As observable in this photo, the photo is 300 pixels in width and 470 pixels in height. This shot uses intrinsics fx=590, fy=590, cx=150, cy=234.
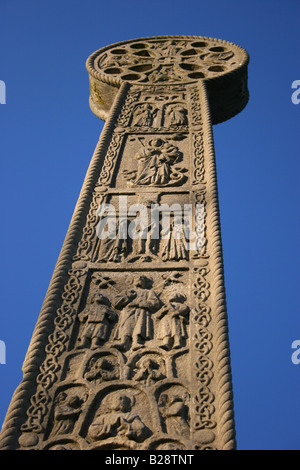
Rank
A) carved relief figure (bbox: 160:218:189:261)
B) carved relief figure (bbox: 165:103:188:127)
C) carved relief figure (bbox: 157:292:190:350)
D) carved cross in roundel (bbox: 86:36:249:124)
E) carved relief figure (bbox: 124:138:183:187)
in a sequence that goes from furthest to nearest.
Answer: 1. carved cross in roundel (bbox: 86:36:249:124)
2. carved relief figure (bbox: 165:103:188:127)
3. carved relief figure (bbox: 124:138:183:187)
4. carved relief figure (bbox: 160:218:189:261)
5. carved relief figure (bbox: 157:292:190:350)

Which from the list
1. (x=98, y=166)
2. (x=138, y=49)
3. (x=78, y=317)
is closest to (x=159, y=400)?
(x=78, y=317)

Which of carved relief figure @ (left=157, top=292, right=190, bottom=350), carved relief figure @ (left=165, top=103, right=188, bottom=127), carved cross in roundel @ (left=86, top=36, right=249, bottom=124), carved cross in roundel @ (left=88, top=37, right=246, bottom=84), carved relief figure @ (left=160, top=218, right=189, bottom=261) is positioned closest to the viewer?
carved relief figure @ (left=157, top=292, right=190, bottom=350)

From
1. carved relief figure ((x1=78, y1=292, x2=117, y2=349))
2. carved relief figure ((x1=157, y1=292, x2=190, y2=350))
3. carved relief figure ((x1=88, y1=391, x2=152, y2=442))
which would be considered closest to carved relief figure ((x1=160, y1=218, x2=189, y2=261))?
carved relief figure ((x1=157, y1=292, x2=190, y2=350))

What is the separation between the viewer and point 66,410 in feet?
12.1

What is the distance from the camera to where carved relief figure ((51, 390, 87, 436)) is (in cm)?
A: 362

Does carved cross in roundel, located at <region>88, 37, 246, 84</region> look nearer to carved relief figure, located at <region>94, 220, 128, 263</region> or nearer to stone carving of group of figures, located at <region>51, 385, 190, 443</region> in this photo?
carved relief figure, located at <region>94, 220, 128, 263</region>

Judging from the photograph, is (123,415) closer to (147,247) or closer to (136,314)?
(136,314)

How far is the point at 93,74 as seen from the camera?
313 inches

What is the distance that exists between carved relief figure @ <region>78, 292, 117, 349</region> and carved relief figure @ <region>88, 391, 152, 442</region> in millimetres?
546

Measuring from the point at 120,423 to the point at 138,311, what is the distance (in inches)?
40.0

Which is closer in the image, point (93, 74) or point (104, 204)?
point (104, 204)

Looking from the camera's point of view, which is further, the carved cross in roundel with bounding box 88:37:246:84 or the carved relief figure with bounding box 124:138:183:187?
the carved cross in roundel with bounding box 88:37:246:84

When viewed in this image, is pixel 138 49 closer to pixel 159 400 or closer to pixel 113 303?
pixel 113 303

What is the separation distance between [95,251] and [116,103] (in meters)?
2.84
